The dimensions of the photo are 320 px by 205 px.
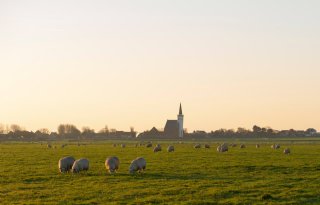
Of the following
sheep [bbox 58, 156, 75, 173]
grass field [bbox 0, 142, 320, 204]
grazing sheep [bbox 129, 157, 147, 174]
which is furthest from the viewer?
sheep [bbox 58, 156, 75, 173]

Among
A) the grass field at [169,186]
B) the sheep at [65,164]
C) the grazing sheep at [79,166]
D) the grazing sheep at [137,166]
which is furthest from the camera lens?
the sheep at [65,164]

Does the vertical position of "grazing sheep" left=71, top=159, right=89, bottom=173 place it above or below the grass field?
above

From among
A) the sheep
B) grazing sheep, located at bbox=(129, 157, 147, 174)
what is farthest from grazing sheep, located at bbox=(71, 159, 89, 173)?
grazing sheep, located at bbox=(129, 157, 147, 174)

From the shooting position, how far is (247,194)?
21.7 meters

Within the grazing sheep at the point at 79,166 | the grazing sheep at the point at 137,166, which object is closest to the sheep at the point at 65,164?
the grazing sheep at the point at 79,166

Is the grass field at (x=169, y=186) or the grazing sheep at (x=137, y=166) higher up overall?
the grazing sheep at (x=137, y=166)

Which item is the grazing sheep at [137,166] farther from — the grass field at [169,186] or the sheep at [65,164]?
the sheep at [65,164]

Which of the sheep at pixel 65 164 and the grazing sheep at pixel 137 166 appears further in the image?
the sheep at pixel 65 164

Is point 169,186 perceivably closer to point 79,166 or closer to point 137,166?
point 137,166

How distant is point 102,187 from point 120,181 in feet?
9.84

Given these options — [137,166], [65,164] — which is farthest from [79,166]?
[137,166]

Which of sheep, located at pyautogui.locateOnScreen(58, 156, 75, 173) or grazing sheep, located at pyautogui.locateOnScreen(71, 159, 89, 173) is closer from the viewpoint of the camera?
grazing sheep, located at pyautogui.locateOnScreen(71, 159, 89, 173)

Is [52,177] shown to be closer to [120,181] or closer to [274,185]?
[120,181]

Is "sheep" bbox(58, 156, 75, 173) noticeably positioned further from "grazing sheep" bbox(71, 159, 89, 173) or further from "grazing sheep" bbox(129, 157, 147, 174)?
"grazing sheep" bbox(129, 157, 147, 174)
